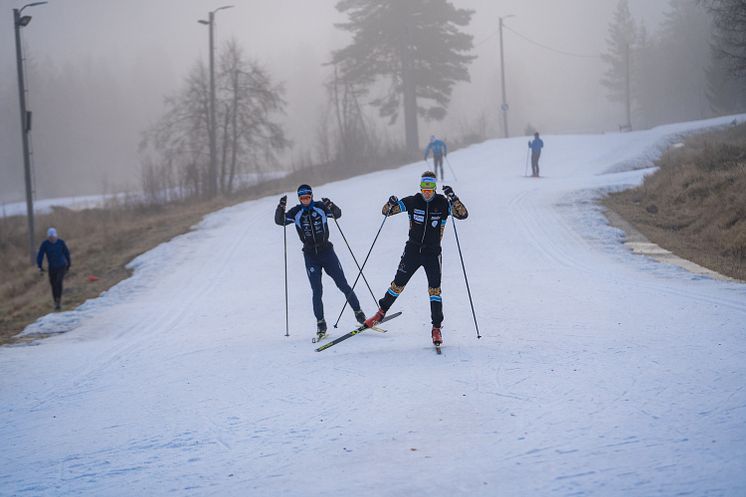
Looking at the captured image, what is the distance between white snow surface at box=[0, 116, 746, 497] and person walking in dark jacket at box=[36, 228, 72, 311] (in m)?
1.41

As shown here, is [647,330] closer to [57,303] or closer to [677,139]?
[57,303]

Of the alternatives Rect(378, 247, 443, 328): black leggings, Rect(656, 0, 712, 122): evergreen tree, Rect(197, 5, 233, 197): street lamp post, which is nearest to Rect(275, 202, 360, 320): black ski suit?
Rect(378, 247, 443, 328): black leggings

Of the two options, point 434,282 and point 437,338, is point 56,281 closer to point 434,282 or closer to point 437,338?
point 434,282

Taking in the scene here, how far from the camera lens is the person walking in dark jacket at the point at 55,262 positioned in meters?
15.3

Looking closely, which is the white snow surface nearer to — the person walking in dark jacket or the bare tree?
the person walking in dark jacket

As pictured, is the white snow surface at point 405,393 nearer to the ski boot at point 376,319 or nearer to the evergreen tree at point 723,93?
the ski boot at point 376,319

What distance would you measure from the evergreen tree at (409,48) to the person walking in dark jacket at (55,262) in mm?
25361

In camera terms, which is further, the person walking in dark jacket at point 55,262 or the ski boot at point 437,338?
the person walking in dark jacket at point 55,262

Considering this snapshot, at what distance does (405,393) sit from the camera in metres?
6.78

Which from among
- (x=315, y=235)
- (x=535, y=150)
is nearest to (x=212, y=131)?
(x=535, y=150)

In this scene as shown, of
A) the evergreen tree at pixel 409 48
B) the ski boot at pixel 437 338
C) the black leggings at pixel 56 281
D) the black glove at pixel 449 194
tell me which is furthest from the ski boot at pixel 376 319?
the evergreen tree at pixel 409 48

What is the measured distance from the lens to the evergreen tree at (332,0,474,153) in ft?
125

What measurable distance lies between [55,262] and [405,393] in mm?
11804

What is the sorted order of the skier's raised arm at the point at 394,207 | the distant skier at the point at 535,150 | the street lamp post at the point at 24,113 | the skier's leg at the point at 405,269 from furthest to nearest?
the distant skier at the point at 535,150 → the street lamp post at the point at 24,113 → the skier's raised arm at the point at 394,207 → the skier's leg at the point at 405,269
